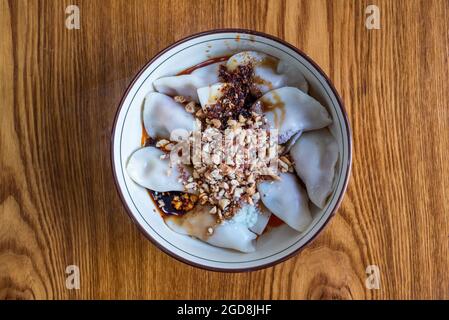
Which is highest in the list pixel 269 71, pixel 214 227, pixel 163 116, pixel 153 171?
pixel 269 71

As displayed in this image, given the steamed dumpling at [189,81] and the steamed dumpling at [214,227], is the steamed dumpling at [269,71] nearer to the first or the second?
the steamed dumpling at [189,81]

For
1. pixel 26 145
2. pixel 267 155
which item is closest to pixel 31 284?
pixel 26 145

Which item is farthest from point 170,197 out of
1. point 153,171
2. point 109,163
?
point 109,163

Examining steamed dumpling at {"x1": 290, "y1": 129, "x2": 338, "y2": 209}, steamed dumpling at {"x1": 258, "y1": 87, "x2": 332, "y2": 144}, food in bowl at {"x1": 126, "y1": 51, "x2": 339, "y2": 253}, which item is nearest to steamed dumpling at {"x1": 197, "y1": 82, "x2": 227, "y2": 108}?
food in bowl at {"x1": 126, "y1": 51, "x2": 339, "y2": 253}

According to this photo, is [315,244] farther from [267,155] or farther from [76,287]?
[76,287]

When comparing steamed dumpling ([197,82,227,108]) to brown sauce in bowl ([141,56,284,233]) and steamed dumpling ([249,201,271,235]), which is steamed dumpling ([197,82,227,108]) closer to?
brown sauce in bowl ([141,56,284,233])

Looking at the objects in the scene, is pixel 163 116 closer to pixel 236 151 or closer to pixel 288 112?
pixel 236 151

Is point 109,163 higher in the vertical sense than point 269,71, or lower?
lower

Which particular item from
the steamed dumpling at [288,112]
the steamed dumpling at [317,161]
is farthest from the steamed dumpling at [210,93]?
the steamed dumpling at [317,161]
